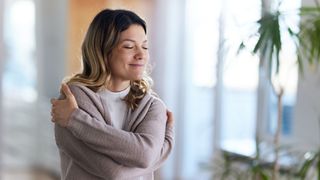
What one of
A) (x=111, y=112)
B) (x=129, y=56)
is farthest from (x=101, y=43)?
(x=111, y=112)

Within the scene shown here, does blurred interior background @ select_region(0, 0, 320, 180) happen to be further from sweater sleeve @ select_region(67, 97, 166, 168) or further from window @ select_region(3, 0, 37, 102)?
sweater sleeve @ select_region(67, 97, 166, 168)

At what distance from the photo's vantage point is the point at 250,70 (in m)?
3.83

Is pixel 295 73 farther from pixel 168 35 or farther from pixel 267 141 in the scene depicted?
pixel 168 35

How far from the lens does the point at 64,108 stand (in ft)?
4.17

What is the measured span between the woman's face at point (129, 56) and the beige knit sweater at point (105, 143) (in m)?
0.09

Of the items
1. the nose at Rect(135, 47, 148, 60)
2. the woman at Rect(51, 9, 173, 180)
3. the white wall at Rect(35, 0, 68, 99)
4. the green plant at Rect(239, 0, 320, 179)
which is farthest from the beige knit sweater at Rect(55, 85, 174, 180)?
the white wall at Rect(35, 0, 68, 99)

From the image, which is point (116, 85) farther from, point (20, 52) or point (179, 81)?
point (20, 52)

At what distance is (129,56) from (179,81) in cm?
301

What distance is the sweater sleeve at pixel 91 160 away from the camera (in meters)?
1.24

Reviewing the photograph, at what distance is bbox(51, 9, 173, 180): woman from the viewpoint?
4.08 ft

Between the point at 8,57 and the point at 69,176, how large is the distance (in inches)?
134

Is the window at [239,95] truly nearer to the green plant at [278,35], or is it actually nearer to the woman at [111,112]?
the green plant at [278,35]

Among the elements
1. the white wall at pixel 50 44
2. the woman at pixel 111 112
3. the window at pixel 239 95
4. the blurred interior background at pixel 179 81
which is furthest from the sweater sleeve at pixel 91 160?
the white wall at pixel 50 44

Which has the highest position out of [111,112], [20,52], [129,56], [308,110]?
[129,56]
